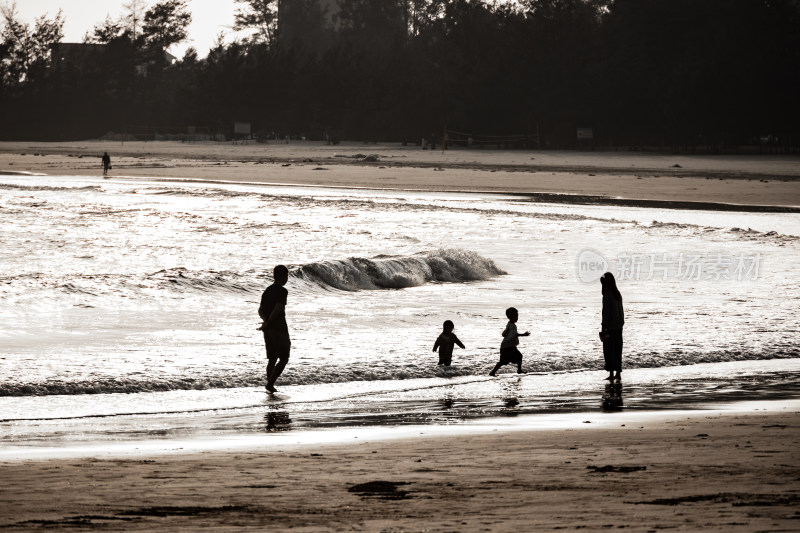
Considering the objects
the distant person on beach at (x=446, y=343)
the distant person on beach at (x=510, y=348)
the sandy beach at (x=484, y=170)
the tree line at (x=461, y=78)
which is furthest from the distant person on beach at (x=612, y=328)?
the tree line at (x=461, y=78)

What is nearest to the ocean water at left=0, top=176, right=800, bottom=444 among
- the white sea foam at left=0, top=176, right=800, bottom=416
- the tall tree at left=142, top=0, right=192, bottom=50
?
the white sea foam at left=0, top=176, right=800, bottom=416

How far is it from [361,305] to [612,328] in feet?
23.1

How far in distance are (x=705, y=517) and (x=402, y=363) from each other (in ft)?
24.6

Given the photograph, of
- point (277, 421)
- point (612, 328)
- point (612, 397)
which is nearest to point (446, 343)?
point (612, 328)

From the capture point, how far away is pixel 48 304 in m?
16.8

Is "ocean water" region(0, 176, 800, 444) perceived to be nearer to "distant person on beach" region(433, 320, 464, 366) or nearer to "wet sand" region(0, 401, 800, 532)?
"distant person on beach" region(433, 320, 464, 366)

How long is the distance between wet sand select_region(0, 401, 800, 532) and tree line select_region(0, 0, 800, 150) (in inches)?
2689

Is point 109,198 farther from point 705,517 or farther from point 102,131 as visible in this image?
point 102,131

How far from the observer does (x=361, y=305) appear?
1839 cm

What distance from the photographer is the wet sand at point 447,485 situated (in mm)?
5641

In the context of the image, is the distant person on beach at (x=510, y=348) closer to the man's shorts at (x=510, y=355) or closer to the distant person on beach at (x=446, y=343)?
the man's shorts at (x=510, y=355)

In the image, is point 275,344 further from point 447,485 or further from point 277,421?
point 447,485

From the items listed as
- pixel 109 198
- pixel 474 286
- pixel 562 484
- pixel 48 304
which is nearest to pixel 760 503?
pixel 562 484

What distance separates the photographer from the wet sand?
5.64 meters
